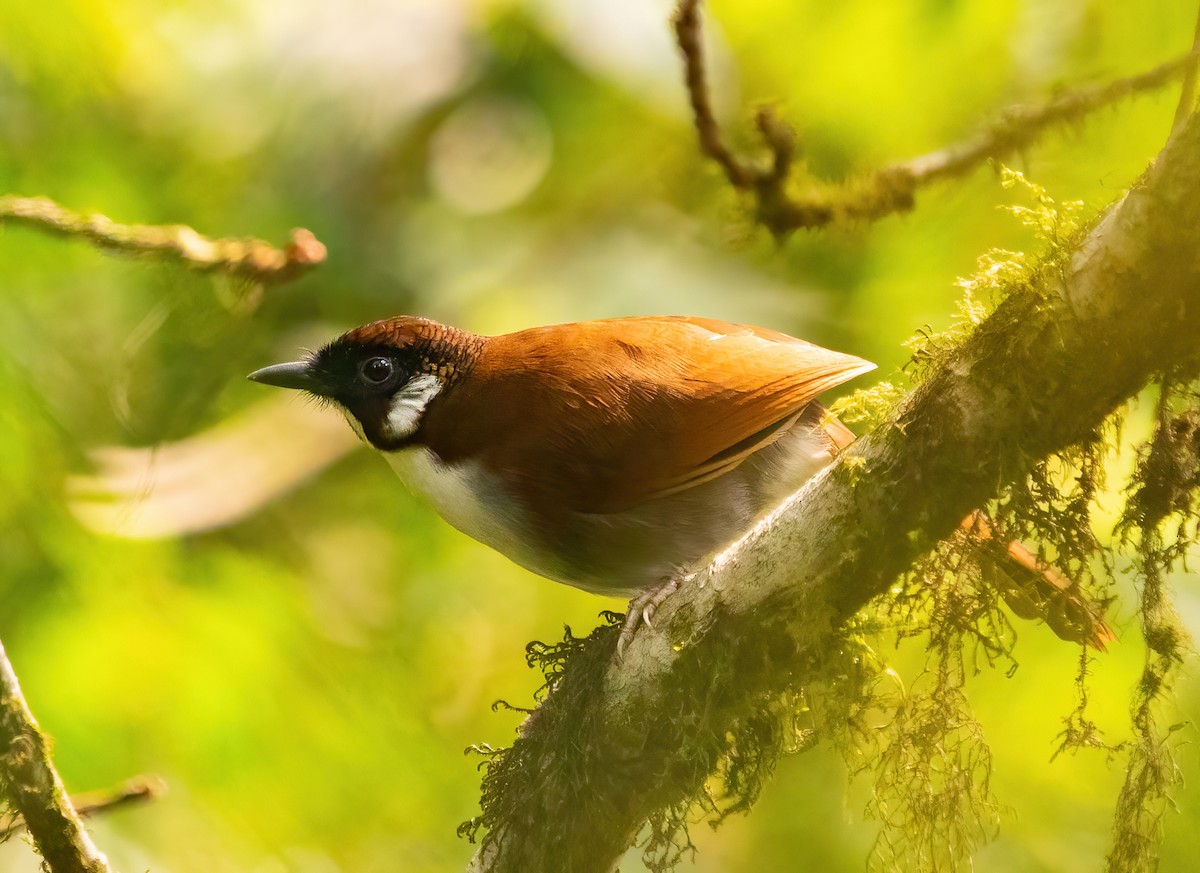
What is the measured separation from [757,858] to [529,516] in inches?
63.3

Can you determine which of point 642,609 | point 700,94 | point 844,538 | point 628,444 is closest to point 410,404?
point 628,444

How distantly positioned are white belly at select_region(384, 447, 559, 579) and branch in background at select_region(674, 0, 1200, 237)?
1.06m

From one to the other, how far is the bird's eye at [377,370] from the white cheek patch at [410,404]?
0.17ft

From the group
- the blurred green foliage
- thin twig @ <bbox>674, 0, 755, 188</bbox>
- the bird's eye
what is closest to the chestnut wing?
the bird's eye

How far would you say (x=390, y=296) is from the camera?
12.5ft

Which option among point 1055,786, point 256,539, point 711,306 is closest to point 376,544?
point 256,539

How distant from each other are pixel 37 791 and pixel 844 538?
4.05 feet

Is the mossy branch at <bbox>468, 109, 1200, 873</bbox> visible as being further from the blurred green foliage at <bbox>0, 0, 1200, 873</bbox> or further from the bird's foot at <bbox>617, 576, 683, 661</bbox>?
the blurred green foliage at <bbox>0, 0, 1200, 873</bbox>

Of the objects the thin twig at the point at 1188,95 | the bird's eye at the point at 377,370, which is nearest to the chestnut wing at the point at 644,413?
the bird's eye at the point at 377,370

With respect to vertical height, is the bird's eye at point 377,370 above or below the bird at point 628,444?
above

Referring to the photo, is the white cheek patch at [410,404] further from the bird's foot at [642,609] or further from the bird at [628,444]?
the bird's foot at [642,609]

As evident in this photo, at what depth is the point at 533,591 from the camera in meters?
3.69

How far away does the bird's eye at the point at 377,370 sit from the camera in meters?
2.43

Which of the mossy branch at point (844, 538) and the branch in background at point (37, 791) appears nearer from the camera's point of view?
the mossy branch at point (844, 538)
